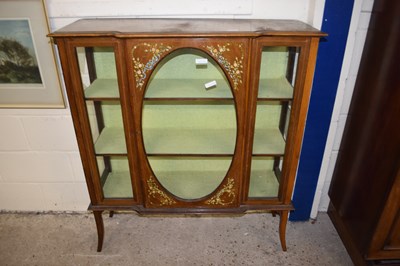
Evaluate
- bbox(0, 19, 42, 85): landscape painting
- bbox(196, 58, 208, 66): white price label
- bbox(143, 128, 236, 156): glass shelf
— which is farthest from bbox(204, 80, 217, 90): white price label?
bbox(0, 19, 42, 85): landscape painting

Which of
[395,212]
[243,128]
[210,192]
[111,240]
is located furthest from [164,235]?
[395,212]

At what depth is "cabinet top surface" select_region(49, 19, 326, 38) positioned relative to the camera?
1378 millimetres

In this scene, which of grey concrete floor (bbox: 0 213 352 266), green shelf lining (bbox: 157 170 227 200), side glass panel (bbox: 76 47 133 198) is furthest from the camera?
grey concrete floor (bbox: 0 213 352 266)

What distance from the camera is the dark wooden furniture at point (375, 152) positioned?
1.50 m

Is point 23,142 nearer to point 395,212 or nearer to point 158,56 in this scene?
point 158,56

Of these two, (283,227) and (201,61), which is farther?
(283,227)

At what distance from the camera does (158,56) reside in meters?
1.44

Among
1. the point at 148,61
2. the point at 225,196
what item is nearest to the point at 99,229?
the point at 225,196

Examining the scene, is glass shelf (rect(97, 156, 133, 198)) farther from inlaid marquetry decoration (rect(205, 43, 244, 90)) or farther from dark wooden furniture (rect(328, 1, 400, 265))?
dark wooden furniture (rect(328, 1, 400, 265))

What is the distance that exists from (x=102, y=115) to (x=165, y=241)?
0.99 m

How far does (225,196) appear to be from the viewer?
71.7 inches

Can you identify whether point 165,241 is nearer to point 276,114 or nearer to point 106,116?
point 106,116

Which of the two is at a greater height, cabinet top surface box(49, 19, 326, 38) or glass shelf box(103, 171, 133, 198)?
cabinet top surface box(49, 19, 326, 38)

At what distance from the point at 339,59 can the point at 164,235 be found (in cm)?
164
